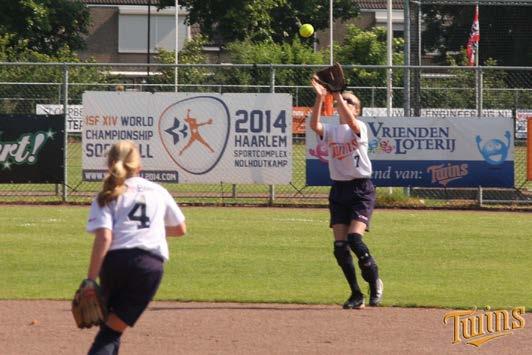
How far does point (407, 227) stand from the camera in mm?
17859

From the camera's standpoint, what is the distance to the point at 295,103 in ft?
107

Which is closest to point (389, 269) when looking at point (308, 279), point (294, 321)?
point (308, 279)

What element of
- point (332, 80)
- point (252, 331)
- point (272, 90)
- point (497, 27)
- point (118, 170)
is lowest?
point (252, 331)

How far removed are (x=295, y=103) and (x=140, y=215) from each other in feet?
84.0

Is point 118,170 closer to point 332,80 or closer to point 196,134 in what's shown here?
point 332,80

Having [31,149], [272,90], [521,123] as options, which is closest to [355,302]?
[272,90]

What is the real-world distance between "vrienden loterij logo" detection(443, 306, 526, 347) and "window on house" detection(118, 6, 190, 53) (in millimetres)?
52427

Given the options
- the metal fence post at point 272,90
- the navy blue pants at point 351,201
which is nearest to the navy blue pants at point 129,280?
the navy blue pants at point 351,201

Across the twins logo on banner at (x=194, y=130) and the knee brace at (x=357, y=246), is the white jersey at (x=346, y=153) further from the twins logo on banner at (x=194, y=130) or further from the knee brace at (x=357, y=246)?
the twins logo on banner at (x=194, y=130)

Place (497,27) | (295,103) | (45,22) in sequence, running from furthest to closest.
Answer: (45,22)
(497,27)
(295,103)

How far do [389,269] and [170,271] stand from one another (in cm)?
239

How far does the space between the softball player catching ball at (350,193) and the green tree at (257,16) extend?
43.9 meters

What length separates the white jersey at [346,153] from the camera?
35.9ft

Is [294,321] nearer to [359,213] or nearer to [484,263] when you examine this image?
[359,213]
